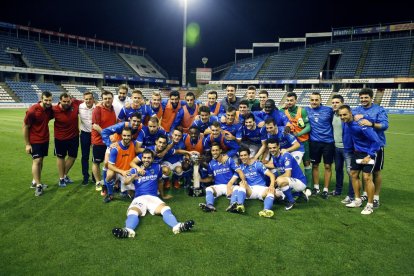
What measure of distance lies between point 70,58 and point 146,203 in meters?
55.1

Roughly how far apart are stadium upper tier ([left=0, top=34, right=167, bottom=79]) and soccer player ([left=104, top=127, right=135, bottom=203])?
47008 mm

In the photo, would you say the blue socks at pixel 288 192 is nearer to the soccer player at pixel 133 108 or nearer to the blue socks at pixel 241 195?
the blue socks at pixel 241 195

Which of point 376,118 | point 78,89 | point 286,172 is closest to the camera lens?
point 376,118

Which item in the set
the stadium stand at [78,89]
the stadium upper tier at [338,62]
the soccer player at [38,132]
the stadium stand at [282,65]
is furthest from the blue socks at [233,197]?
the stadium stand at [282,65]

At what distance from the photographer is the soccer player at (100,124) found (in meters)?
6.77

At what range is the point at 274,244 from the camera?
13.6 ft

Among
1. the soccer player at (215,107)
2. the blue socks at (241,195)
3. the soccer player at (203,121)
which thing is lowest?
the blue socks at (241,195)

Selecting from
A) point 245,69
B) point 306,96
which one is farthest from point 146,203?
point 245,69

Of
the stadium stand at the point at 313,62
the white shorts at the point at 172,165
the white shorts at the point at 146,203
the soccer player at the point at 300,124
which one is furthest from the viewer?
the stadium stand at the point at 313,62

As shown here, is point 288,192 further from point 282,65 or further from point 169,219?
point 282,65

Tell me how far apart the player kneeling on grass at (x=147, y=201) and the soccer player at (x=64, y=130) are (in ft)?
7.16

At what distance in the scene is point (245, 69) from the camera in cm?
5631

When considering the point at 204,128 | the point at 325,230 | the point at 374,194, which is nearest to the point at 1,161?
the point at 204,128

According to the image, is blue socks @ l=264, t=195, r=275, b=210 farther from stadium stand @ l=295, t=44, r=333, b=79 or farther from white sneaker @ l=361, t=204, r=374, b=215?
stadium stand @ l=295, t=44, r=333, b=79
